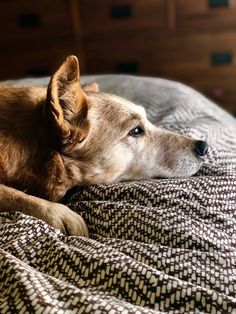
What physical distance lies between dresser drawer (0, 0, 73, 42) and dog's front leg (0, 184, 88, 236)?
8.27ft

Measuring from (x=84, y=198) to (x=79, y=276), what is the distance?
0.41 meters

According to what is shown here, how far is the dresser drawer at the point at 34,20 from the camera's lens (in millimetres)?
3428

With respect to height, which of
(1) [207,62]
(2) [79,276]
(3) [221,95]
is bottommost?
(3) [221,95]

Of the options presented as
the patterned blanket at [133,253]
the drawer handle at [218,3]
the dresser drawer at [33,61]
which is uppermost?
the drawer handle at [218,3]

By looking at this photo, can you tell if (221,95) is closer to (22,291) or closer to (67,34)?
(67,34)

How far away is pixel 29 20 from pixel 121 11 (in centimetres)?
71

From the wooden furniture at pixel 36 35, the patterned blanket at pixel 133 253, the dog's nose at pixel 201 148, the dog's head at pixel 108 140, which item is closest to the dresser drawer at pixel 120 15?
the wooden furniture at pixel 36 35

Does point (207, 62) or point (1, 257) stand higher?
point (1, 257)

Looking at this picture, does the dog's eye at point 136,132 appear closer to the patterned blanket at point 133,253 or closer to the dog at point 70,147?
the dog at point 70,147

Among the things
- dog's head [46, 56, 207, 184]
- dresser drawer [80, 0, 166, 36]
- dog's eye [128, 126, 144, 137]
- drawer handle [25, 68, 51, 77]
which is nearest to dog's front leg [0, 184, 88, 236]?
dog's head [46, 56, 207, 184]

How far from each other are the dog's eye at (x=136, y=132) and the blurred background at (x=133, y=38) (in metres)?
2.05

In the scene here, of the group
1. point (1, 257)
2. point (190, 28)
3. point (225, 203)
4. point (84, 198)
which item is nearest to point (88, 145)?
point (84, 198)

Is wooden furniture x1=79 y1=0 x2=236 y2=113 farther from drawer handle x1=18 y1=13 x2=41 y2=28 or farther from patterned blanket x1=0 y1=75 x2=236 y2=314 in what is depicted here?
patterned blanket x1=0 y1=75 x2=236 y2=314

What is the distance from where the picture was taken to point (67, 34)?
348cm
